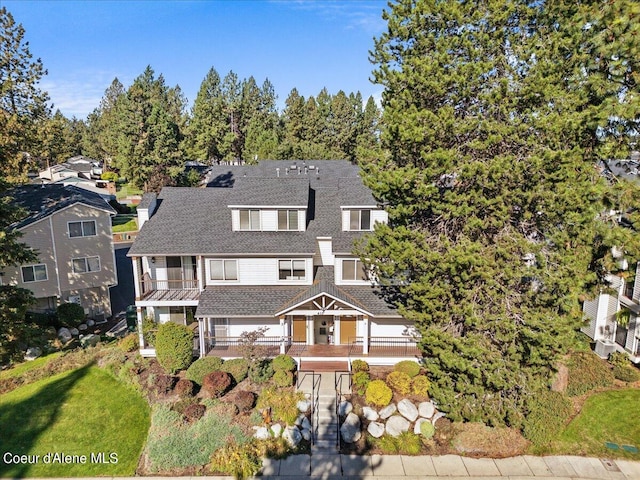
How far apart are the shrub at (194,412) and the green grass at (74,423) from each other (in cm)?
214

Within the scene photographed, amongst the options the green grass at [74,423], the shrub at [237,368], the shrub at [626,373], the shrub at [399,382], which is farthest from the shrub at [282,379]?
the shrub at [626,373]

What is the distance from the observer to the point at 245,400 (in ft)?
68.4

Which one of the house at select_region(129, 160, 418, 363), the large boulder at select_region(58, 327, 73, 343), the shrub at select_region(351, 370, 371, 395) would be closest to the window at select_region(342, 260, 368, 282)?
the house at select_region(129, 160, 418, 363)

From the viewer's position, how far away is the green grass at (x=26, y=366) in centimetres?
2505

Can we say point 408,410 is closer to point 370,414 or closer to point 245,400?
point 370,414

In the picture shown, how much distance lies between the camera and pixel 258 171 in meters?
51.9

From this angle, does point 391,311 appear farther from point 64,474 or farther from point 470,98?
point 64,474

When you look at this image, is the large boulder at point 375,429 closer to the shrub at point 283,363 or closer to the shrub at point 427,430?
the shrub at point 427,430

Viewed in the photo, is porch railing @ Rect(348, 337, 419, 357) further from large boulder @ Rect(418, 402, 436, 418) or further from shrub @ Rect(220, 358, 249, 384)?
shrub @ Rect(220, 358, 249, 384)

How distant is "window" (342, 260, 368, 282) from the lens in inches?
1036

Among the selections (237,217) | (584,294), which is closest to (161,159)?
(237,217)

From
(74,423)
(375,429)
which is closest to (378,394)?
(375,429)

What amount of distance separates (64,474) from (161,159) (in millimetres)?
46905

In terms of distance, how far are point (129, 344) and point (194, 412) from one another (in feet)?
28.9
